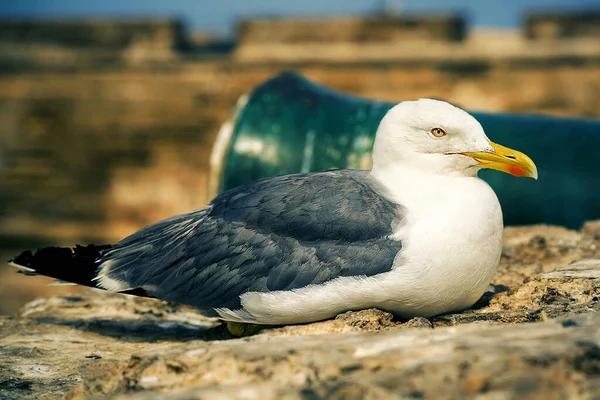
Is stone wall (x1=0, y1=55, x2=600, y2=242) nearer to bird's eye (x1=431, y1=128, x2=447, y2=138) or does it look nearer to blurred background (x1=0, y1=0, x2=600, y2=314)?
blurred background (x1=0, y1=0, x2=600, y2=314)

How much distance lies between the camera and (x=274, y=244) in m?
2.80

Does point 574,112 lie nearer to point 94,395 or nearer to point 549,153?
point 549,153

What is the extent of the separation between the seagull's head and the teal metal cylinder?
1.65 meters

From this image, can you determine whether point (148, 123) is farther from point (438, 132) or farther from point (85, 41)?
point (438, 132)

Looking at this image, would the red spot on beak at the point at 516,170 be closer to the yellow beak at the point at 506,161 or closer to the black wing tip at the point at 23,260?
the yellow beak at the point at 506,161

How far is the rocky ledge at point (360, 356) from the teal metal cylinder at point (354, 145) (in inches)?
41.5

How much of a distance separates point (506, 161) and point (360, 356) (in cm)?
111

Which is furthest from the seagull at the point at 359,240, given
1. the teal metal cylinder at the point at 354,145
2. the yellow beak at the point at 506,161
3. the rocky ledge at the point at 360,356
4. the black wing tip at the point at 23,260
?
the teal metal cylinder at the point at 354,145

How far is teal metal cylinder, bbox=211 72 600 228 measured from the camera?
452cm

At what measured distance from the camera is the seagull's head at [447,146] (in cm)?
286

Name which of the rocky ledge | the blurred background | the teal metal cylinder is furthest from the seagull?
the blurred background

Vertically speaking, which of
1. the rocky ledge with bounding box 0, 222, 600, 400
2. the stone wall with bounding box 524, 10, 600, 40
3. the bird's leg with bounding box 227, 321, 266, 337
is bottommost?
the bird's leg with bounding box 227, 321, 266, 337

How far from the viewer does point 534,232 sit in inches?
168

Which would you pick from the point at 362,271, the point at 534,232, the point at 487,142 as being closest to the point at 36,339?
the point at 362,271
